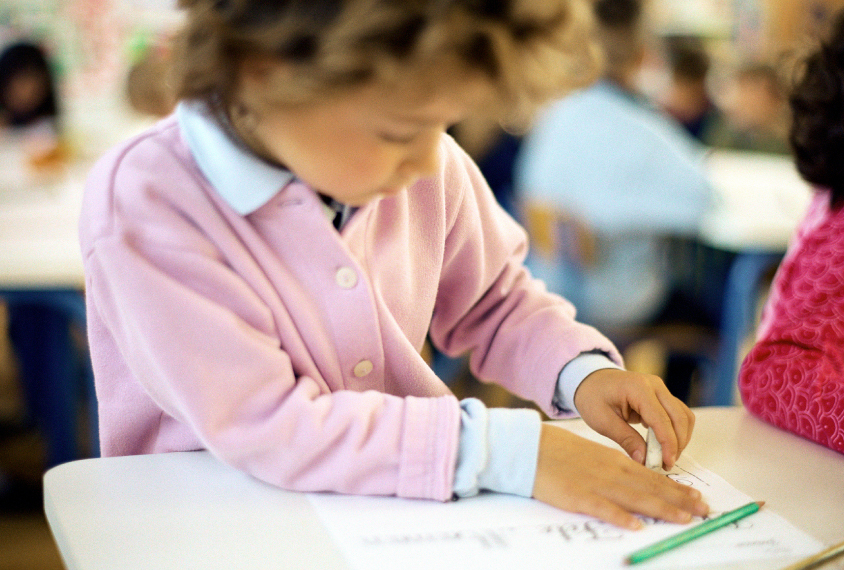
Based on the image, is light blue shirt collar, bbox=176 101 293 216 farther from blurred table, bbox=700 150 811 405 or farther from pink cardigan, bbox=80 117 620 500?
blurred table, bbox=700 150 811 405

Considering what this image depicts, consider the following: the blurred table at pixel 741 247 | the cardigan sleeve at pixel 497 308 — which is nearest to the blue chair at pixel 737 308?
the blurred table at pixel 741 247

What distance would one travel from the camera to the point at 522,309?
0.89 metres

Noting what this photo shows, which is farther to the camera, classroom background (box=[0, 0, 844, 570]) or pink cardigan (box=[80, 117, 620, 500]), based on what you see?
classroom background (box=[0, 0, 844, 570])

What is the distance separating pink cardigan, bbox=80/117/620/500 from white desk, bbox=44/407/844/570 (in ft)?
0.12

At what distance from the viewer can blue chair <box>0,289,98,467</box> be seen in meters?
1.90

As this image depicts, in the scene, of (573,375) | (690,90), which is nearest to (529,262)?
(573,375)

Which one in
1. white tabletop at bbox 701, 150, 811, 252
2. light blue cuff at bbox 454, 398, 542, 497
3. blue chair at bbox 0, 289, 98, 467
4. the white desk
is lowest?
blue chair at bbox 0, 289, 98, 467

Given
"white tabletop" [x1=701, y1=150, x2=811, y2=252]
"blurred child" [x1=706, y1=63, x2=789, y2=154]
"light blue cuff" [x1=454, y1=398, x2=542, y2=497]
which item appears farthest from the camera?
"blurred child" [x1=706, y1=63, x2=789, y2=154]

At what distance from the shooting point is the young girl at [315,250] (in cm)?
55

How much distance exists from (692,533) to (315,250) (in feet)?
1.19

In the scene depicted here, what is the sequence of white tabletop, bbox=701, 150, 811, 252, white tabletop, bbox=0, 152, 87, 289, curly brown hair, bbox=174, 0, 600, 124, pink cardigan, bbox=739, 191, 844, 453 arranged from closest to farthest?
curly brown hair, bbox=174, 0, 600, 124, pink cardigan, bbox=739, 191, 844, 453, white tabletop, bbox=0, 152, 87, 289, white tabletop, bbox=701, 150, 811, 252

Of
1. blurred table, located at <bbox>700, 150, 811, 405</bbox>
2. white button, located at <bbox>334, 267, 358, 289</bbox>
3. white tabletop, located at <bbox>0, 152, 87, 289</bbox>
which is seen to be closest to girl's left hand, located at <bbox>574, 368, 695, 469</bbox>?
white button, located at <bbox>334, 267, 358, 289</bbox>

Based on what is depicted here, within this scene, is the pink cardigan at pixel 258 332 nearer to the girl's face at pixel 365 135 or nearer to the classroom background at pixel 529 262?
the girl's face at pixel 365 135

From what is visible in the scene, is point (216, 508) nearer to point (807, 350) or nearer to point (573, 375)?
point (573, 375)
